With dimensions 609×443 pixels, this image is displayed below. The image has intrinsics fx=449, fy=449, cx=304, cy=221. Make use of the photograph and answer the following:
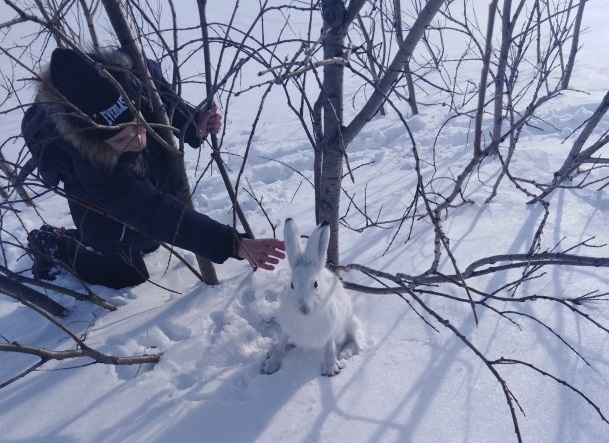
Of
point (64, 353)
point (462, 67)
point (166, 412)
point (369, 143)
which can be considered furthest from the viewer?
point (462, 67)

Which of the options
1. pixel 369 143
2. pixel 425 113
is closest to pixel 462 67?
pixel 425 113

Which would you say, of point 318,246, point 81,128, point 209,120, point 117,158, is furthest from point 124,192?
point 318,246

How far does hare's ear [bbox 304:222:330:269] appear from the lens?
6.10 ft

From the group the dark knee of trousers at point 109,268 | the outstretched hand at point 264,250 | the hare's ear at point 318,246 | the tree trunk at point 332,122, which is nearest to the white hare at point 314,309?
the hare's ear at point 318,246

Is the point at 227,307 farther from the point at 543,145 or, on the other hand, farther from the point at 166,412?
the point at 543,145

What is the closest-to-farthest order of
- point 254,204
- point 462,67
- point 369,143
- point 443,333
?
1. point 443,333
2. point 254,204
3. point 369,143
4. point 462,67

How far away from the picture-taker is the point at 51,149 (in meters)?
2.39

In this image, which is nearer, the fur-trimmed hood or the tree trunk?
the tree trunk

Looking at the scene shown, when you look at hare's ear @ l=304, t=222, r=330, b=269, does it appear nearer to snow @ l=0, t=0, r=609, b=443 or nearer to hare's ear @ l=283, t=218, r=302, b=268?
hare's ear @ l=283, t=218, r=302, b=268

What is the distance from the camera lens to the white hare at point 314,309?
6.13 ft

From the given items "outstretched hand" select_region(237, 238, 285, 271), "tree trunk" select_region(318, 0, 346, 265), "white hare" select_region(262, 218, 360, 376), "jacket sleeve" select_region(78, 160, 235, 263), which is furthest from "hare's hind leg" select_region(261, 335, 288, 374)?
"tree trunk" select_region(318, 0, 346, 265)

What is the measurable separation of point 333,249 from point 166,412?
1155mm

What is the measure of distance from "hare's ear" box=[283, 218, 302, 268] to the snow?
533 millimetres

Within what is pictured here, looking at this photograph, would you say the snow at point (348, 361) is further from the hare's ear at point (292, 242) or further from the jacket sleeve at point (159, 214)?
the hare's ear at point (292, 242)
